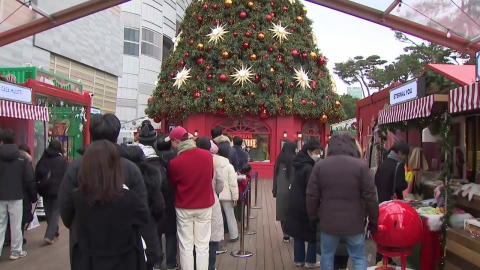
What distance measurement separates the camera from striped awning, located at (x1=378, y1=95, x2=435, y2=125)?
5.11 meters

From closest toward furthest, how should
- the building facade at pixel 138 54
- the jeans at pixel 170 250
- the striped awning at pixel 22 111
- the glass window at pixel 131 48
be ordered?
the jeans at pixel 170 250 < the striped awning at pixel 22 111 < the building facade at pixel 138 54 < the glass window at pixel 131 48

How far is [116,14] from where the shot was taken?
106 ft

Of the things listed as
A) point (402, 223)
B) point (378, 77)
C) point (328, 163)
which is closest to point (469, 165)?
point (402, 223)

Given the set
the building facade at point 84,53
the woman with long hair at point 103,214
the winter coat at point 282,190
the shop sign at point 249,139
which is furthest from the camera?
the building facade at point 84,53

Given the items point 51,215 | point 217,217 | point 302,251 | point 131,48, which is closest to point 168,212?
point 217,217

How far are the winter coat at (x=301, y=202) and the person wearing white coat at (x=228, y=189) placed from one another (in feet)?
3.21

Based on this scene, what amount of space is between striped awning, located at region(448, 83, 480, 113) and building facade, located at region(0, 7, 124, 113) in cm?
1701

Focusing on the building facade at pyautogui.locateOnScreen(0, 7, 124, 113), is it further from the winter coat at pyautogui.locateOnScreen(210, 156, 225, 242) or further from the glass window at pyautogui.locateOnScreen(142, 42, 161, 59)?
the winter coat at pyautogui.locateOnScreen(210, 156, 225, 242)

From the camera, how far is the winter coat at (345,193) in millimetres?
3998

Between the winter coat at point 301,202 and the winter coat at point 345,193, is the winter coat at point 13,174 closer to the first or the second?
the winter coat at point 301,202

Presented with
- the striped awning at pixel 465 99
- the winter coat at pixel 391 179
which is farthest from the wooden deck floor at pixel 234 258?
the striped awning at pixel 465 99

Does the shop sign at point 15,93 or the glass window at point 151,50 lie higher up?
the glass window at point 151,50

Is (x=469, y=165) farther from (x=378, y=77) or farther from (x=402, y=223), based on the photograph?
(x=378, y=77)

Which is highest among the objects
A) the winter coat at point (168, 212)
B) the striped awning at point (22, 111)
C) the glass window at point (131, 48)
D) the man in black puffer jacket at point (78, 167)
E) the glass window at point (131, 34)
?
the glass window at point (131, 34)
